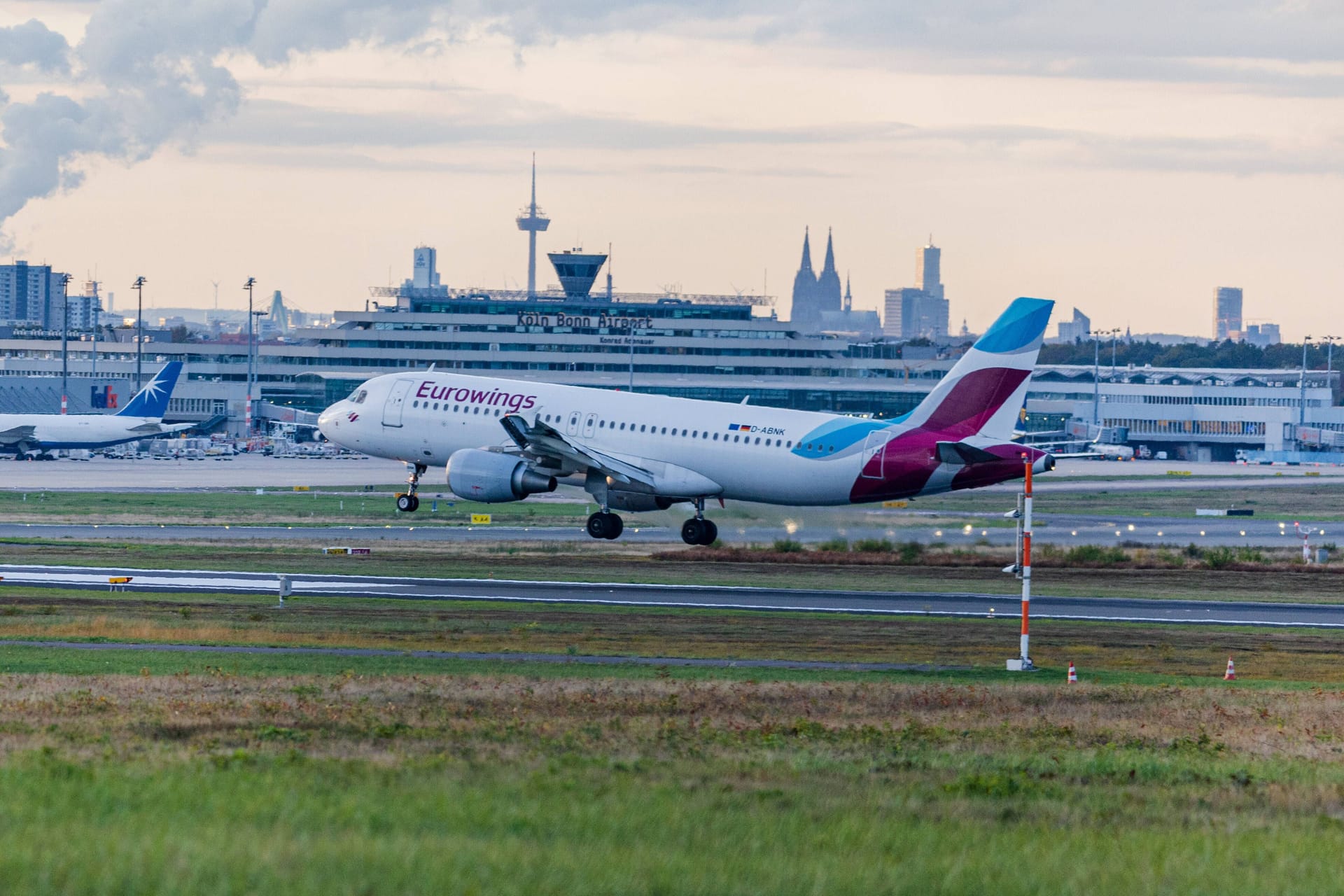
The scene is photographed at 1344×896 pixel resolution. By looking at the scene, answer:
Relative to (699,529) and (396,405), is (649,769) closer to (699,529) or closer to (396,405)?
(699,529)

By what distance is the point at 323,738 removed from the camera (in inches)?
756

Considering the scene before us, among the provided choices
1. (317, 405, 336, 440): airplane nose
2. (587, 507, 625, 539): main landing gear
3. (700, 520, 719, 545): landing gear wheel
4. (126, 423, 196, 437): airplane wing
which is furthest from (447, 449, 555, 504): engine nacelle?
(126, 423, 196, 437): airplane wing

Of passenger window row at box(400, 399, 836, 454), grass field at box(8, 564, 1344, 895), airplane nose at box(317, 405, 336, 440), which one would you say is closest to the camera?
grass field at box(8, 564, 1344, 895)

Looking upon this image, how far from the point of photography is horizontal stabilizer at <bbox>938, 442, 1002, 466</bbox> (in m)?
49.9

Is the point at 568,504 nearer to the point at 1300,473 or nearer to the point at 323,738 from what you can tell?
the point at 323,738

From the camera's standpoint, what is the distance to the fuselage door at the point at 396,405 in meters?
59.4

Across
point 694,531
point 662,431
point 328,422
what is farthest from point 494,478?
point 328,422

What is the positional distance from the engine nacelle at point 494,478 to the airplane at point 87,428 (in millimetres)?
84875

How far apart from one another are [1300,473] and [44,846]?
5638 inches

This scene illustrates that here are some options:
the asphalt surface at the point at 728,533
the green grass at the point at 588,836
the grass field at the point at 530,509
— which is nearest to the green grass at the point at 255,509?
the grass field at the point at 530,509

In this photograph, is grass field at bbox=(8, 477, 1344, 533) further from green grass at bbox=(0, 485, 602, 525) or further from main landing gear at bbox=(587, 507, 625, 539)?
main landing gear at bbox=(587, 507, 625, 539)

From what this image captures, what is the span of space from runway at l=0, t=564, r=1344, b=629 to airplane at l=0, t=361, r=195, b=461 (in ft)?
284

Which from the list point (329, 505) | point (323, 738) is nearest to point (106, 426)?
point (329, 505)

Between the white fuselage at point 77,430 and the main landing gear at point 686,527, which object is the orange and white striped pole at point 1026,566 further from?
the white fuselage at point 77,430
